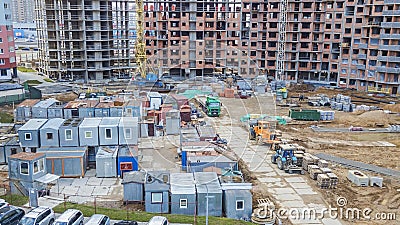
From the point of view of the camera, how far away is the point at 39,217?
1276 cm

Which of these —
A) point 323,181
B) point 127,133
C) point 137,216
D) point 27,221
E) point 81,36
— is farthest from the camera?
point 81,36

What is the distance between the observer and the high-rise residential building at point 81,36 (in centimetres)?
4653

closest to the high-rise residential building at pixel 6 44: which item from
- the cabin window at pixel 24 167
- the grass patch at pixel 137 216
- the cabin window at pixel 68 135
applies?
the cabin window at pixel 68 135

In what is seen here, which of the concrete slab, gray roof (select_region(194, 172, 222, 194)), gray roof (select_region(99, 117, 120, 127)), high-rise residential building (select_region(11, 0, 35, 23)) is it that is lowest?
the concrete slab

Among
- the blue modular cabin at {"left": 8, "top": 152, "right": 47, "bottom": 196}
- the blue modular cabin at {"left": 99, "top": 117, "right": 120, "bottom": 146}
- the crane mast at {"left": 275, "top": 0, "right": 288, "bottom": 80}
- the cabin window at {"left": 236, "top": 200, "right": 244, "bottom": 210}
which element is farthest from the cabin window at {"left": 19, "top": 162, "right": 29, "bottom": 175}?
the crane mast at {"left": 275, "top": 0, "right": 288, "bottom": 80}

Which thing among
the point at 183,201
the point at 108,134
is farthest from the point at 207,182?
the point at 108,134

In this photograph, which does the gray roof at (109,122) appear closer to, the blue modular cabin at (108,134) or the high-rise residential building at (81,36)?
the blue modular cabin at (108,134)

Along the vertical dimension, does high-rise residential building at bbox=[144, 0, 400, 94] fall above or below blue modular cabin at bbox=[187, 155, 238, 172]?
above

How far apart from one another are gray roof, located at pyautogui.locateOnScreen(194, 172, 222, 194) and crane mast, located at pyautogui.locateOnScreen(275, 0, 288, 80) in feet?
114

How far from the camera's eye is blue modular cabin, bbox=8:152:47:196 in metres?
16.6

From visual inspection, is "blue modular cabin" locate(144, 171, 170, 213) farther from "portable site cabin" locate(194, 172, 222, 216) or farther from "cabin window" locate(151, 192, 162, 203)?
"portable site cabin" locate(194, 172, 222, 216)

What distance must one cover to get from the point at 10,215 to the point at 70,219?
7.48 feet

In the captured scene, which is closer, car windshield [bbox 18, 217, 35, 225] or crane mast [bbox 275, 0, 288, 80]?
car windshield [bbox 18, 217, 35, 225]

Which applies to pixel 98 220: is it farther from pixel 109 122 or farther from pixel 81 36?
pixel 81 36
